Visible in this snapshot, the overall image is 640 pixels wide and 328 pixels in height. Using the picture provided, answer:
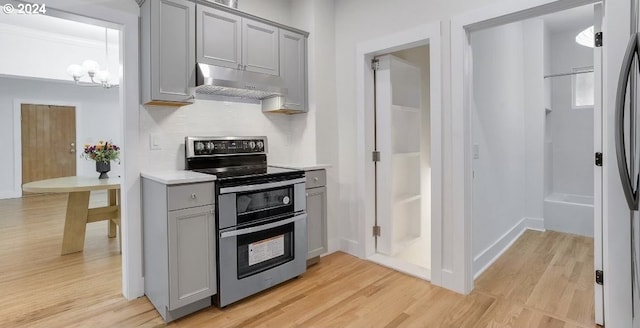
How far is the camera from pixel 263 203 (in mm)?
2432

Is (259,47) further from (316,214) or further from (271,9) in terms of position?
(316,214)

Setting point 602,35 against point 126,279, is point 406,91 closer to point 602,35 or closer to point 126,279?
point 602,35

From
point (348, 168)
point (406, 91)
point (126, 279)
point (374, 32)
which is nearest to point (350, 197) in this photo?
point (348, 168)

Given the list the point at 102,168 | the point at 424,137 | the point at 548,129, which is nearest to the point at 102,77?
the point at 102,168

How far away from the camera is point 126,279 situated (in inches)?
93.0

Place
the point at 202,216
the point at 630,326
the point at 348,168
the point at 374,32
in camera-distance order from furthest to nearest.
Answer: the point at 348,168, the point at 374,32, the point at 202,216, the point at 630,326

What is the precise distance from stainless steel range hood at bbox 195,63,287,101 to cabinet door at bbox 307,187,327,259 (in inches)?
37.8

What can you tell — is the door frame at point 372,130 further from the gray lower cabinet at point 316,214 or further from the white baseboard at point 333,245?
the gray lower cabinet at point 316,214

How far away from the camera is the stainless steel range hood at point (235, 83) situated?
7.81 ft

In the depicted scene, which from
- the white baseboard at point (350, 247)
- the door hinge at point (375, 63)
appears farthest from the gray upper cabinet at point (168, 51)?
the white baseboard at point (350, 247)

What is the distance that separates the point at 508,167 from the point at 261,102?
287 centimetres

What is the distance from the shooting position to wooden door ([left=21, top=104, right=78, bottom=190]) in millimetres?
6746

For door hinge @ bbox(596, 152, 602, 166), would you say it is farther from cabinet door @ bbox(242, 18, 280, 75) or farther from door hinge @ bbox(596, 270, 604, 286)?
cabinet door @ bbox(242, 18, 280, 75)

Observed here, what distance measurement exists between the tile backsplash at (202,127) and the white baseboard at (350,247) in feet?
3.42
